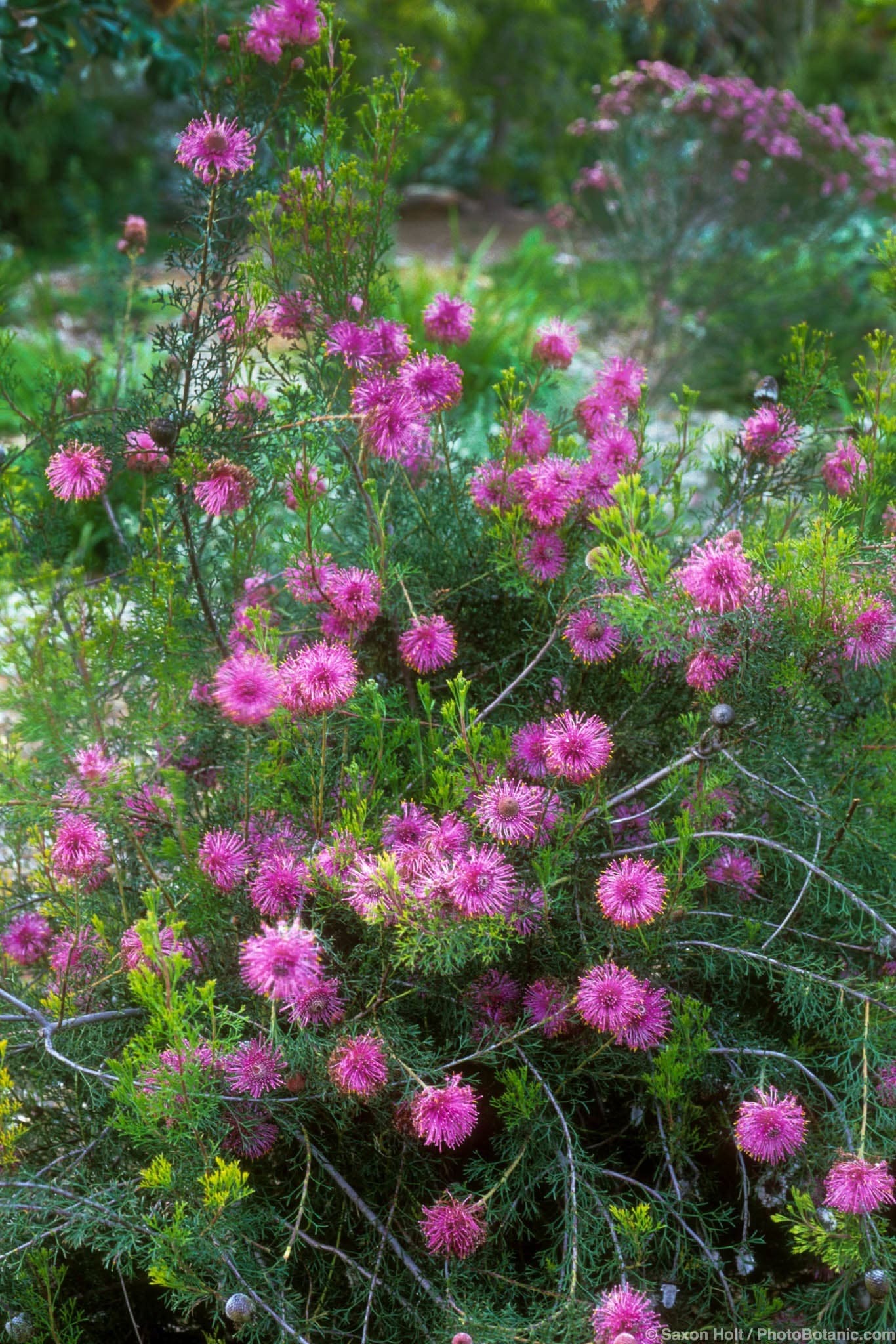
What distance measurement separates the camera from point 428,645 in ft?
3.82

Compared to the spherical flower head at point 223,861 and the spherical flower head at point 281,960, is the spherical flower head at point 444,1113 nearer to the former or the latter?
the spherical flower head at point 281,960

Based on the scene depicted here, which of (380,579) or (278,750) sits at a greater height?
(380,579)

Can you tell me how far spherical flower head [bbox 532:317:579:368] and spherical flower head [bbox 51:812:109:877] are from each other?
0.79 meters

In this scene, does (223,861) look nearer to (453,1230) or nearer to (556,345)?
(453,1230)

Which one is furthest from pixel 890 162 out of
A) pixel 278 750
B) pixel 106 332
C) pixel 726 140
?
pixel 278 750

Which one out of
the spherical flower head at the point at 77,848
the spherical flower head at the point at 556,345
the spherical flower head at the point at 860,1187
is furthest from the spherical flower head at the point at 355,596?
the spherical flower head at the point at 860,1187

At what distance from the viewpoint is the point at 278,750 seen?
1174mm

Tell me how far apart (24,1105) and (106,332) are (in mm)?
3010

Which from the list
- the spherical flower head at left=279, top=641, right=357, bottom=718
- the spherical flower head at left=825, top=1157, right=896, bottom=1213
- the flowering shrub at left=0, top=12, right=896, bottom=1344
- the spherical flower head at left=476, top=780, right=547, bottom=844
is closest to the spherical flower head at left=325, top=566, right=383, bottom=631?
the flowering shrub at left=0, top=12, right=896, bottom=1344

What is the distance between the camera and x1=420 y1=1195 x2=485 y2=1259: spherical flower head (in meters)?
1.01

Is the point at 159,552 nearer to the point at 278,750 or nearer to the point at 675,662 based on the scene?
the point at 278,750

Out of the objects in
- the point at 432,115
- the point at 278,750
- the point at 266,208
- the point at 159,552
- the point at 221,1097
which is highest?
the point at 266,208

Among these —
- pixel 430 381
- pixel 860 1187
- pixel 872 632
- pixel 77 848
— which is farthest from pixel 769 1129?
pixel 430 381

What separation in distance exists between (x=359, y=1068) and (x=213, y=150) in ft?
2.94
